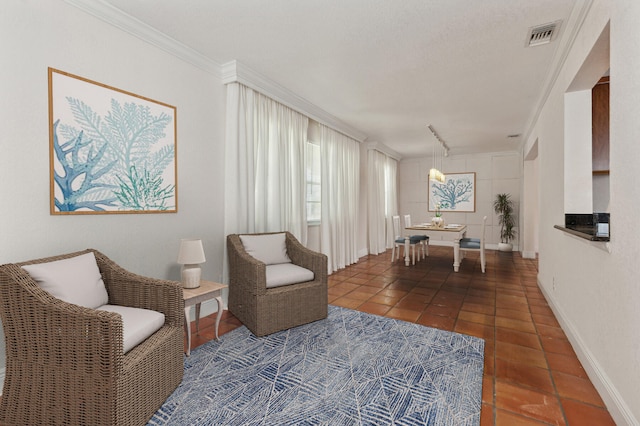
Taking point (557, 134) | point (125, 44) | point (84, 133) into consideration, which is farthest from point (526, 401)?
point (125, 44)

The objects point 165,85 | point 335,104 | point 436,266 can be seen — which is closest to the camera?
point 165,85

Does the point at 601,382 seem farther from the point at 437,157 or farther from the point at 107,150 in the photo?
the point at 437,157

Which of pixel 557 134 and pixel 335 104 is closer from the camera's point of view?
pixel 557 134

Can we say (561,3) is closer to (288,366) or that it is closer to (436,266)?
(288,366)

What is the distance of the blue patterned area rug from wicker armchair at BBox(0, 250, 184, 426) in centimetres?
28

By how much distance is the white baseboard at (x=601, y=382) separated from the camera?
1527mm

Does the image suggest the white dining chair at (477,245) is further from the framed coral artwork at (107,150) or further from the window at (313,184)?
the framed coral artwork at (107,150)

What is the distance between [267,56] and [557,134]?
292cm

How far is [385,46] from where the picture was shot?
280 centimetres

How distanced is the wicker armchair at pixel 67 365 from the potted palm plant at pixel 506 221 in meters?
7.96

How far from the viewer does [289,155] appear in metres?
4.14

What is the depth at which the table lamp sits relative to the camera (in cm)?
247

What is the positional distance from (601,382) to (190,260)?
9.32ft

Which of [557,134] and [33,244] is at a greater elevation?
[557,134]
